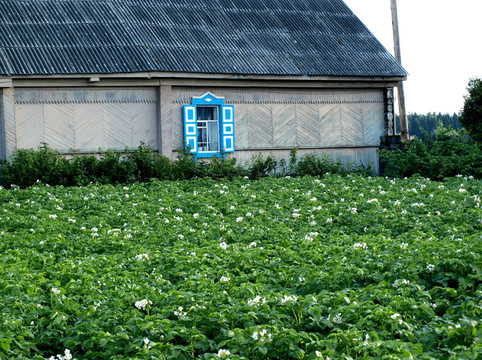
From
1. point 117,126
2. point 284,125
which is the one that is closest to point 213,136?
point 284,125

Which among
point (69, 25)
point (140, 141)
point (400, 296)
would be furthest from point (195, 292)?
point (69, 25)

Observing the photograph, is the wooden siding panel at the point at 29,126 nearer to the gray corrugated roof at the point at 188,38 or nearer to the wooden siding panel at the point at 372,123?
the gray corrugated roof at the point at 188,38

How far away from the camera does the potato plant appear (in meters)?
4.73

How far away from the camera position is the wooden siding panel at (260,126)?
1864cm

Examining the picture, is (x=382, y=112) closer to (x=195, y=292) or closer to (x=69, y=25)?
(x=69, y=25)

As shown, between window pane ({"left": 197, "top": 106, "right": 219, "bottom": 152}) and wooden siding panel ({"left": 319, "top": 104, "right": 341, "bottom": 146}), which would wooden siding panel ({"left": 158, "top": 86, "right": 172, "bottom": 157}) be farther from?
wooden siding panel ({"left": 319, "top": 104, "right": 341, "bottom": 146})

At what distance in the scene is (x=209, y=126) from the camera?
18.3 meters

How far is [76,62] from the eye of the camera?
16359mm

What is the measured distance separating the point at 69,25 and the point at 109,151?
409 centimetres

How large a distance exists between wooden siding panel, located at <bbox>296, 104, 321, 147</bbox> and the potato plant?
8.44 metres

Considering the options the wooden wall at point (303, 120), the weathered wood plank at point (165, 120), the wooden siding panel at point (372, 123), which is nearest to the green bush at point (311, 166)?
the wooden wall at point (303, 120)

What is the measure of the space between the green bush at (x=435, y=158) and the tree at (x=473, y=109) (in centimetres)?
581

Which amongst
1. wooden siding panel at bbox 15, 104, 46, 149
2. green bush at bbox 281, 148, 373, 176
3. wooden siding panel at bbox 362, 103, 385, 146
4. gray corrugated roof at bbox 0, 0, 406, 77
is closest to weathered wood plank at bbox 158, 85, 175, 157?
gray corrugated roof at bbox 0, 0, 406, 77

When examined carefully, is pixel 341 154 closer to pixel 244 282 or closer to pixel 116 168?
pixel 116 168
